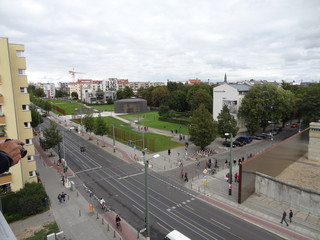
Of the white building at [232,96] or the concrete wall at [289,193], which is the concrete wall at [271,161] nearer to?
the concrete wall at [289,193]

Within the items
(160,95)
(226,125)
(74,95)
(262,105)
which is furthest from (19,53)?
(74,95)

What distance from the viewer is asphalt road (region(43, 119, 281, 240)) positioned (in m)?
19.2

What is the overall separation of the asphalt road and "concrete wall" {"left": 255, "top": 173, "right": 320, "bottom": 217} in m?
5.87

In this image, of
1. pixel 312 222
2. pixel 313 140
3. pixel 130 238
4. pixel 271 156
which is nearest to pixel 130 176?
pixel 130 238

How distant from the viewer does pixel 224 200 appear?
2433cm

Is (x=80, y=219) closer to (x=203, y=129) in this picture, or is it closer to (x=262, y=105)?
(x=203, y=129)

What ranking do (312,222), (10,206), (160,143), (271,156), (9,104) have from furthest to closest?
(160,143) → (271,156) → (9,104) → (10,206) → (312,222)

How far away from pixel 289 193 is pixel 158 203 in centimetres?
1363

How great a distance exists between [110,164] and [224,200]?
19624mm

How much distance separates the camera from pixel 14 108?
23.9 metres

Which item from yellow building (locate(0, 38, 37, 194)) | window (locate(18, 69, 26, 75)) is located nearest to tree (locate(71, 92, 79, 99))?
yellow building (locate(0, 38, 37, 194))

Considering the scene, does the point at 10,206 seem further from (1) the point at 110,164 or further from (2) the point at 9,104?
(1) the point at 110,164

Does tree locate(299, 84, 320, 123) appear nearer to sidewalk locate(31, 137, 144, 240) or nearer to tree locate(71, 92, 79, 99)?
sidewalk locate(31, 137, 144, 240)

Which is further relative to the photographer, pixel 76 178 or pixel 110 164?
pixel 110 164
